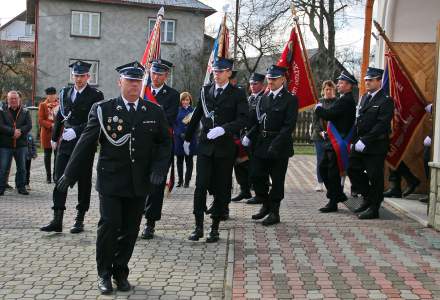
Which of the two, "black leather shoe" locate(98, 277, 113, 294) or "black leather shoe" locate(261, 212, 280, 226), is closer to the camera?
"black leather shoe" locate(98, 277, 113, 294)

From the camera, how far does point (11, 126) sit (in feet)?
37.4

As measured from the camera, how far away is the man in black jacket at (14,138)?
11320 mm

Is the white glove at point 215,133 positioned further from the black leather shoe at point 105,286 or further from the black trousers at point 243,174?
the black trousers at point 243,174

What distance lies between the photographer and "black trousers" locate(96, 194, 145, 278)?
5254mm

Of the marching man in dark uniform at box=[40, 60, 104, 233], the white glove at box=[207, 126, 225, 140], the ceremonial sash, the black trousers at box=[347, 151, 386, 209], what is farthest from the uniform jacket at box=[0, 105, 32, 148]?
the black trousers at box=[347, 151, 386, 209]

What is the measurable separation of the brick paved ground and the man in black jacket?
2.30 m

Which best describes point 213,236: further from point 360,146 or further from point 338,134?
point 338,134

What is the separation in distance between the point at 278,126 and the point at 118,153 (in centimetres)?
328

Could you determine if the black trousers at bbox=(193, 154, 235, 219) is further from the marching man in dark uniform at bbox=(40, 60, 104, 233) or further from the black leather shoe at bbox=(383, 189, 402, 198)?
the black leather shoe at bbox=(383, 189, 402, 198)

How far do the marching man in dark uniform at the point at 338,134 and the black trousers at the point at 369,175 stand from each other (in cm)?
29

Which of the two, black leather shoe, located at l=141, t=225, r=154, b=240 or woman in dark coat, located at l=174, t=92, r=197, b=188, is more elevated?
woman in dark coat, located at l=174, t=92, r=197, b=188

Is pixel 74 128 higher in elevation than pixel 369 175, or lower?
higher

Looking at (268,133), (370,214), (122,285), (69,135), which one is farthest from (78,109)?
(370,214)

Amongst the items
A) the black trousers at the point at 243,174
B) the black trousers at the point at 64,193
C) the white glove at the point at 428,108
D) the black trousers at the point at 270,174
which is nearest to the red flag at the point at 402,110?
the white glove at the point at 428,108
